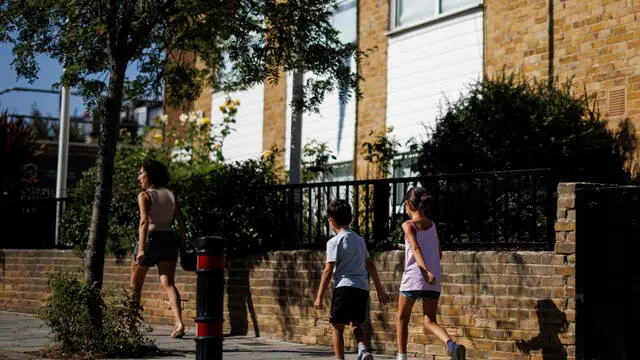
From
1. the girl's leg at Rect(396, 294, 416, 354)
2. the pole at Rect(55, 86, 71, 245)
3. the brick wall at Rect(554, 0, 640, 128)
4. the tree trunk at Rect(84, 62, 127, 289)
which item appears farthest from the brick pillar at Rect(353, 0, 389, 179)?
the girl's leg at Rect(396, 294, 416, 354)

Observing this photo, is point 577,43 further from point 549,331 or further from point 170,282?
point 170,282

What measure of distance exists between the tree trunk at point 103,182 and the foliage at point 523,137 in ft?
13.6

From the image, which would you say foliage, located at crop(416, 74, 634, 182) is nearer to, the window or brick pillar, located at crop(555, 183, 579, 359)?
brick pillar, located at crop(555, 183, 579, 359)

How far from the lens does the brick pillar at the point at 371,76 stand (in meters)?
17.4

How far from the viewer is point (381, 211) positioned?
450 inches

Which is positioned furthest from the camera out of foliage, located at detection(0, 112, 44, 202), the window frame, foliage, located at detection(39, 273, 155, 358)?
foliage, located at detection(0, 112, 44, 202)

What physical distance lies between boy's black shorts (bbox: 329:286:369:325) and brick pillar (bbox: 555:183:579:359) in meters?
1.78

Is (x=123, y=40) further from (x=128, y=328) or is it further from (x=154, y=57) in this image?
(x=128, y=328)

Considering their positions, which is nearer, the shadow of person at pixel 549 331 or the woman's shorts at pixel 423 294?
the woman's shorts at pixel 423 294

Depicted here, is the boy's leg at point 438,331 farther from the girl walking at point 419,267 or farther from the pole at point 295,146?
the pole at point 295,146

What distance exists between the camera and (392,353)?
34.9 ft

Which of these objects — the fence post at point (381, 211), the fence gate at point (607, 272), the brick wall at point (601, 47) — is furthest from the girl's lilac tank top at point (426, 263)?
the brick wall at point (601, 47)

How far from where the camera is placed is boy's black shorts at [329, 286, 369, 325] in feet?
28.8

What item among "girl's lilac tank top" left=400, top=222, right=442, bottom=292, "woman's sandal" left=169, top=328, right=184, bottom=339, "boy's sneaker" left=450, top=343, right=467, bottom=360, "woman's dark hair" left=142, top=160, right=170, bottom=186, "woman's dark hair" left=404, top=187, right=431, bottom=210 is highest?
"woman's dark hair" left=142, top=160, right=170, bottom=186
